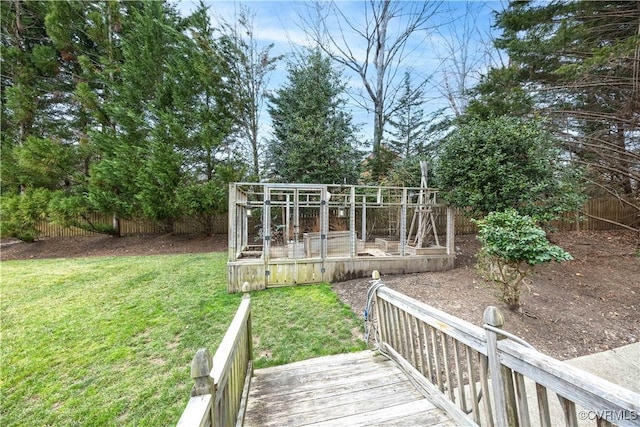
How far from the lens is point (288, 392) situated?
7.50ft

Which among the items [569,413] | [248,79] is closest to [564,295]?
[569,413]

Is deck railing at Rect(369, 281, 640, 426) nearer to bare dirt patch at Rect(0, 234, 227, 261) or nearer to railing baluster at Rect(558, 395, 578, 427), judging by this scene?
railing baluster at Rect(558, 395, 578, 427)

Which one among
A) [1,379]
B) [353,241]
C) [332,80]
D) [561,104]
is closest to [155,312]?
[1,379]

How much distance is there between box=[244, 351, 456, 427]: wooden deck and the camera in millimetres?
1901

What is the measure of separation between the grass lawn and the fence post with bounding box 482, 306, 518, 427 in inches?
80.2

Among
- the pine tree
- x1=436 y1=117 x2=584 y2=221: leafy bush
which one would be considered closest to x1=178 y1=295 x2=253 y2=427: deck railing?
x1=436 y1=117 x2=584 y2=221: leafy bush

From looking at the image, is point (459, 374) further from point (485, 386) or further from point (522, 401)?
point (522, 401)

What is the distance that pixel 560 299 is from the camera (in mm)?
4664

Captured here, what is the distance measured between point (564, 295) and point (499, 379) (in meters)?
5.06

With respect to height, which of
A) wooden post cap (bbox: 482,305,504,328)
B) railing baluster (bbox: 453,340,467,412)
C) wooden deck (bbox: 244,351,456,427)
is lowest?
wooden deck (bbox: 244,351,456,427)

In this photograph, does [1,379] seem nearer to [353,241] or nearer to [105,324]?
[105,324]

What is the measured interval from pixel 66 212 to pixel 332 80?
38.0 ft

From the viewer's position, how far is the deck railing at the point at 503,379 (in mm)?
972

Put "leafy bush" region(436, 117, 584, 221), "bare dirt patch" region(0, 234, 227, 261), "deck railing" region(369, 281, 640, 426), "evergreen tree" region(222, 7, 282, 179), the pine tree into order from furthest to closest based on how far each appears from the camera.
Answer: the pine tree
"evergreen tree" region(222, 7, 282, 179)
"bare dirt patch" region(0, 234, 227, 261)
"leafy bush" region(436, 117, 584, 221)
"deck railing" region(369, 281, 640, 426)
